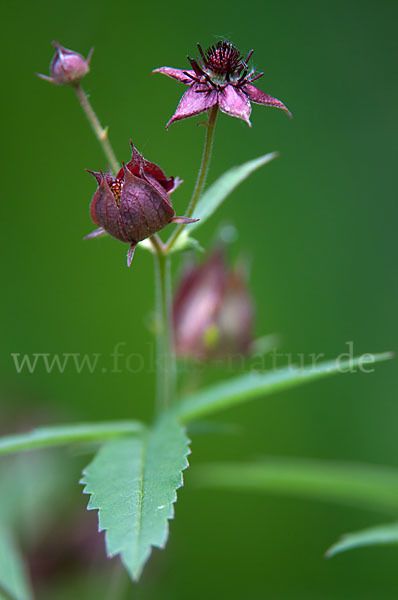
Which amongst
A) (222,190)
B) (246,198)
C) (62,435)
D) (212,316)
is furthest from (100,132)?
(246,198)

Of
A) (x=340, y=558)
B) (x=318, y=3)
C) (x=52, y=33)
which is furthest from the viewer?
(x=318, y=3)

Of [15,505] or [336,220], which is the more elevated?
[336,220]

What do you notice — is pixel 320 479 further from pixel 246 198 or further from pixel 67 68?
pixel 246 198

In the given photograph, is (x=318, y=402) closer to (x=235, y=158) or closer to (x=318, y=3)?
(x=235, y=158)

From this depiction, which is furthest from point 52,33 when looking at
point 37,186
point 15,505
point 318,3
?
point 15,505

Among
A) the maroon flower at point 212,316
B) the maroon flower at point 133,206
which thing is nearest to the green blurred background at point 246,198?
the maroon flower at point 212,316

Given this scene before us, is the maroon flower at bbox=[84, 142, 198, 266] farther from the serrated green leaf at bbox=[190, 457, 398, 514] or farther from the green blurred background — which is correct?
the green blurred background

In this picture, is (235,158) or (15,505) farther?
(235,158)
